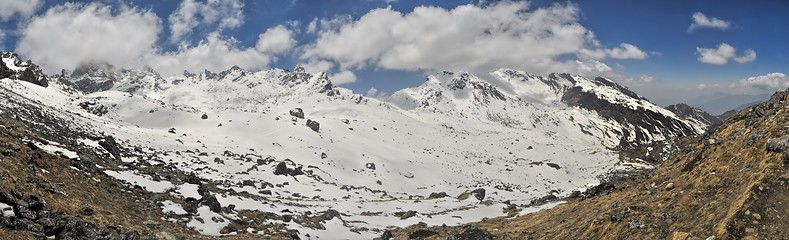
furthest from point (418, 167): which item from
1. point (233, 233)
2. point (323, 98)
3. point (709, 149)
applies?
point (323, 98)

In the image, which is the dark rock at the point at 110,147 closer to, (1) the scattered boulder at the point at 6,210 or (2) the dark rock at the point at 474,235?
(1) the scattered boulder at the point at 6,210

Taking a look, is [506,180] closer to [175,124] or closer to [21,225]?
[175,124]

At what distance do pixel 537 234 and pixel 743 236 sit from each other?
27.1 feet

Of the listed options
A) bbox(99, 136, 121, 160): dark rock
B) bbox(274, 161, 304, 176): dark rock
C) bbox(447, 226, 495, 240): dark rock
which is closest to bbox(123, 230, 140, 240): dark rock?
bbox(447, 226, 495, 240): dark rock

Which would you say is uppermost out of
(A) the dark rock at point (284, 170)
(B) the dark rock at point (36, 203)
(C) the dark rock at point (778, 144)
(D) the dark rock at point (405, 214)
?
(A) the dark rock at point (284, 170)

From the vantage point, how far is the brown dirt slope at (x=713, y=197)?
384 inches

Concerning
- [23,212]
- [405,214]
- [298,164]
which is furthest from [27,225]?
[298,164]

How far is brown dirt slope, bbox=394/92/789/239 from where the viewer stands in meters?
9.74

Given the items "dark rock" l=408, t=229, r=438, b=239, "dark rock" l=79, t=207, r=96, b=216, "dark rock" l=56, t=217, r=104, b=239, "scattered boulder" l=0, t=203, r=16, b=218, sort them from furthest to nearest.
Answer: "dark rock" l=408, t=229, r=438, b=239, "dark rock" l=79, t=207, r=96, b=216, "dark rock" l=56, t=217, r=104, b=239, "scattered boulder" l=0, t=203, r=16, b=218

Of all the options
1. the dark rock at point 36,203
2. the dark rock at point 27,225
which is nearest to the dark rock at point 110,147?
the dark rock at point 36,203

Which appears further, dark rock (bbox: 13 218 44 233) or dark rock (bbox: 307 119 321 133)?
dark rock (bbox: 307 119 321 133)

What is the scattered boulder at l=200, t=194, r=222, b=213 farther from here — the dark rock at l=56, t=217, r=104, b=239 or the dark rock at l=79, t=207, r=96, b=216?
the dark rock at l=56, t=217, r=104, b=239

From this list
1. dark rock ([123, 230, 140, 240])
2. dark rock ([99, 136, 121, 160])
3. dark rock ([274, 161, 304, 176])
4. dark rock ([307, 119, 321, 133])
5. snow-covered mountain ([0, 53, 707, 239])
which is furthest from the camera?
dark rock ([307, 119, 321, 133])

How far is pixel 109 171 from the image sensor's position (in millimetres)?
24766
